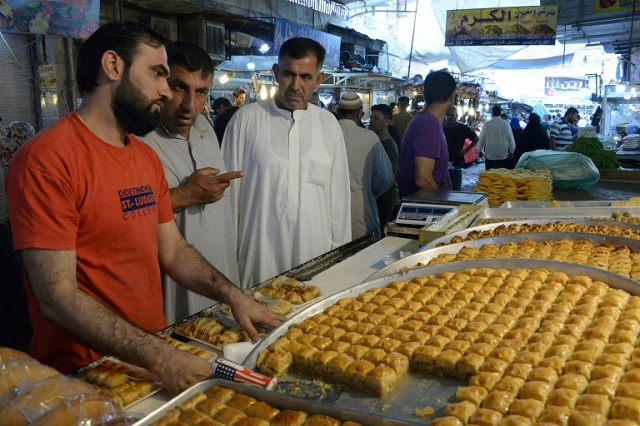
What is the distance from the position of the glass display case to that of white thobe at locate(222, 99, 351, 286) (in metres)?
15.3

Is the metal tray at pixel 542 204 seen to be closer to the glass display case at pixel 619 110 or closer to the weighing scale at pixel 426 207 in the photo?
the weighing scale at pixel 426 207

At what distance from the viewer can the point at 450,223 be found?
3.63 meters

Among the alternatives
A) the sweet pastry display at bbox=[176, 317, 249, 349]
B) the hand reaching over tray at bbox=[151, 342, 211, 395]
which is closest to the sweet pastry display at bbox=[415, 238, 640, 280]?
the sweet pastry display at bbox=[176, 317, 249, 349]

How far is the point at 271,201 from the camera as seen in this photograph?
3.81 m

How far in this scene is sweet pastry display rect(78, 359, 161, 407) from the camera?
5.42ft

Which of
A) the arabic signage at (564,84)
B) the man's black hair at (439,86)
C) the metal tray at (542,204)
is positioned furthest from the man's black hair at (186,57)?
the arabic signage at (564,84)

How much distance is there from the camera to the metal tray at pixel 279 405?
1.24 metres

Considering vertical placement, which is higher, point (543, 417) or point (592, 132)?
point (592, 132)

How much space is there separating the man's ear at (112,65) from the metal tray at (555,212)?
2.90 m

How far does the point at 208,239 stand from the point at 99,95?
4.55 ft

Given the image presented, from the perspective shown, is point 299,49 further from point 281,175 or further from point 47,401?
point 47,401

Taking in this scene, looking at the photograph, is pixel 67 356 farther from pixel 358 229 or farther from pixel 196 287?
pixel 358 229

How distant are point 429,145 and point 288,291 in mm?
2751

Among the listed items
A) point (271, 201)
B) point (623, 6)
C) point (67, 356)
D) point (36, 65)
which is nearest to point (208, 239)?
point (271, 201)
